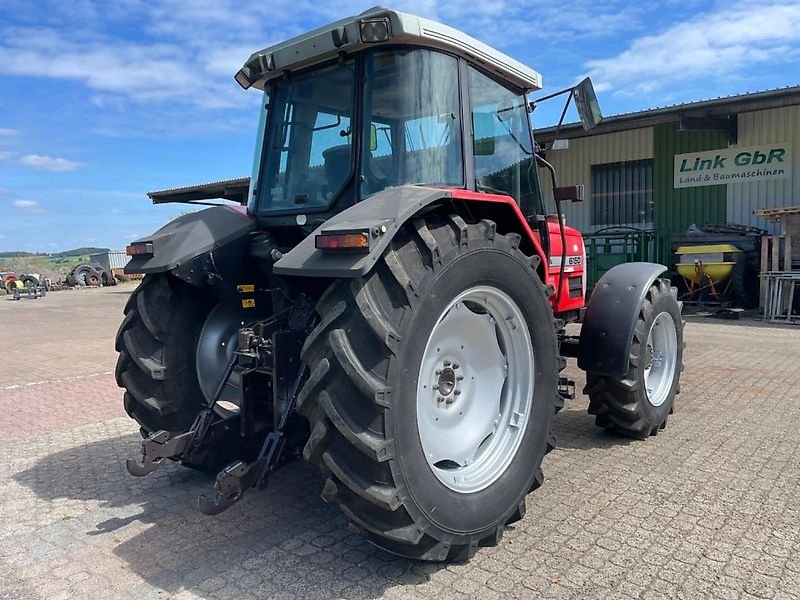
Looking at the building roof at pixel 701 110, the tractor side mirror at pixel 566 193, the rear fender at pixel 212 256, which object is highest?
the building roof at pixel 701 110

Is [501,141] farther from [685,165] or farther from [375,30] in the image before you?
[685,165]

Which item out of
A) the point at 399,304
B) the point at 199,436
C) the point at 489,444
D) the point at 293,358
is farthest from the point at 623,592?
the point at 199,436

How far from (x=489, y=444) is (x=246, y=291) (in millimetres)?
1671

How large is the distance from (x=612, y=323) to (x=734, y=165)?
39.5 ft

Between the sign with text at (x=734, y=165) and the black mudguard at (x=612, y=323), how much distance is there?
11328mm

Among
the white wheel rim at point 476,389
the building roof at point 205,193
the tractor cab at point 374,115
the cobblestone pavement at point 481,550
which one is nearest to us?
the cobblestone pavement at point 481,550

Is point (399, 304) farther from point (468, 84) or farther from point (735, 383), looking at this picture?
point (735, 383)

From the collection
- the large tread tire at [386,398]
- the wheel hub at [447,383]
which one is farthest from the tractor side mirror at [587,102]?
the wheel hub at [447,383]

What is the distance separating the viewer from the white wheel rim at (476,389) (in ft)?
9.54

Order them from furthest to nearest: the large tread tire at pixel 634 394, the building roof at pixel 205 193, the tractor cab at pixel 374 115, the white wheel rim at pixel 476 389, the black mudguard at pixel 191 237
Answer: the building roof at pixel 205 193, the large tread tire at pixel 634 394, the black mudguard at pixel 191 237, the tractor cab at pixel 374 115, the white wheel rim at pixel 476 389

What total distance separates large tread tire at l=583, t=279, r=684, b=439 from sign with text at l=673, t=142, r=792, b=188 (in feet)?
36.3

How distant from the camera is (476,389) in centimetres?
316

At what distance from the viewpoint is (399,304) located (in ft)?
8.20

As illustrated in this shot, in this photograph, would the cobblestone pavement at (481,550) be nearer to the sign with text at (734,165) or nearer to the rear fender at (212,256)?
the rear fender at (212,256)
